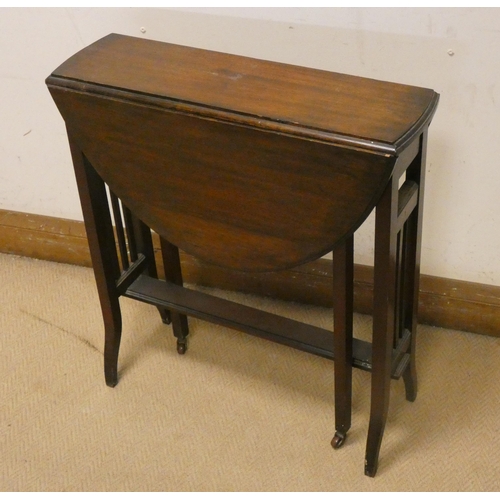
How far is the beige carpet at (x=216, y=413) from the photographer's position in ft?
5.72

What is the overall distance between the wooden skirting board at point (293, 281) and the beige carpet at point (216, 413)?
40 millimetres

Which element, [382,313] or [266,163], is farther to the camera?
[382,313]

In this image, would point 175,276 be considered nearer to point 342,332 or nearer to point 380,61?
point 342,332

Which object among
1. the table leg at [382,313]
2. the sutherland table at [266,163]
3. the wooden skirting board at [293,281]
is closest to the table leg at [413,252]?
the sutherland table at [266,163]

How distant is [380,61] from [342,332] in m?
0.60

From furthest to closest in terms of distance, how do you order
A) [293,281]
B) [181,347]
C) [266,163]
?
[293,281]
[181,347]
[266,163]

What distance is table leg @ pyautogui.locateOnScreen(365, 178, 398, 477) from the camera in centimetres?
136

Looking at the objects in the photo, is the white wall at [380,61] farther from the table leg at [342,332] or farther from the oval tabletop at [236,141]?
the table leg at [342,332]

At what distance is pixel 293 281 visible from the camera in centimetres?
214

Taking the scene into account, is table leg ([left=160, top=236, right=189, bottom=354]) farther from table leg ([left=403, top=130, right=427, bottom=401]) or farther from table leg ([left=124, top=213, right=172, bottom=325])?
table leg ([left=403, top=130, right=427, bottom=401])

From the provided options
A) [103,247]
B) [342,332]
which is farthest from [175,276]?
[342,332]

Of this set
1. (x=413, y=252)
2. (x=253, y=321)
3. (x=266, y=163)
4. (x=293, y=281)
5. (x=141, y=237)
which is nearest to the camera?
(x=266, y=163)

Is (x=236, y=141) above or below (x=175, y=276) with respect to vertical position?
above

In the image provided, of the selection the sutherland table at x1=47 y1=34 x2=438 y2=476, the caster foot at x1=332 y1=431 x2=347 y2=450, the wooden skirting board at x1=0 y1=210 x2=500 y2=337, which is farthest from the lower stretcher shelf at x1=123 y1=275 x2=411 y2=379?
the wooden skirting board at x1=0 y1=210 x2=500 y2=337
